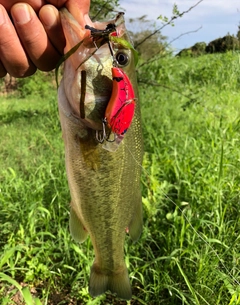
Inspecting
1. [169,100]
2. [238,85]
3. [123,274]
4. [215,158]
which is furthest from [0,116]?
[123,274]

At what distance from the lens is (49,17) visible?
1.34 metres

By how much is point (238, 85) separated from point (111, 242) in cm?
715

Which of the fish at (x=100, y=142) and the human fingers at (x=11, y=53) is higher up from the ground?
the human fingers at (x=11, y=53)

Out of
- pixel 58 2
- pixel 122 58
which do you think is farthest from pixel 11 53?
pixel 122 58

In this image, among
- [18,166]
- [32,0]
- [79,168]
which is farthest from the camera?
[18,166]

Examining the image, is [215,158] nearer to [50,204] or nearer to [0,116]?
[50,204]

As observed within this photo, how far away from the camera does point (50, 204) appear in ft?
10.6

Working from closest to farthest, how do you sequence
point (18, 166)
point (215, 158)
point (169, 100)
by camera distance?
point (215, 158)
point (18, 166)
point (169, 100)

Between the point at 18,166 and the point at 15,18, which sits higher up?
the point at 15,18

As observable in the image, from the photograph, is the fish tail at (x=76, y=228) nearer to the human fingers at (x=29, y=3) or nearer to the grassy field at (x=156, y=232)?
the grassy field at (x=156, y=232)

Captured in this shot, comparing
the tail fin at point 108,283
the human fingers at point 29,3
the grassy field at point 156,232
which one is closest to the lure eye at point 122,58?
the human fingers at point 29,3

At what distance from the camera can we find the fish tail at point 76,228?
172 centimetres

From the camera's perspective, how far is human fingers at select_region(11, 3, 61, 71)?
1303mm

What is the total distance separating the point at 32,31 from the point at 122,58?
355 millimetres
